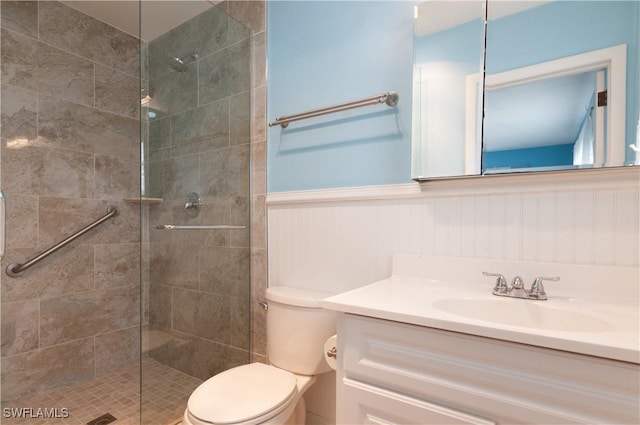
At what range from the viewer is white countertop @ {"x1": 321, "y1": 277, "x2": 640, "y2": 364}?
64 cm

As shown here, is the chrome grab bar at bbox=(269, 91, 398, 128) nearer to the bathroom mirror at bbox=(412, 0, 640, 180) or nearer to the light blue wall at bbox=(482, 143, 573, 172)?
the bathroom mirror at bbox=(412, 0, 640, 180)

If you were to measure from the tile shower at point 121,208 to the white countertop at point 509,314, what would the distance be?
3.03 feet

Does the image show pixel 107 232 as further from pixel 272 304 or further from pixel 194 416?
pixel 194 416

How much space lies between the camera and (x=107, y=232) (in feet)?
7.07

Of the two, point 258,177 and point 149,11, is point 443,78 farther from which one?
point 149,11

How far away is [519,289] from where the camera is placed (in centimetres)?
101

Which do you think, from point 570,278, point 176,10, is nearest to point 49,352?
point 176,10

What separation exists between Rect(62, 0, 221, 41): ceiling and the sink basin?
164 centimetres

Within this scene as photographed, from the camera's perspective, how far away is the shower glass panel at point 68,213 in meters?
1.75

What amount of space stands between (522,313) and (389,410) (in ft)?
1.61

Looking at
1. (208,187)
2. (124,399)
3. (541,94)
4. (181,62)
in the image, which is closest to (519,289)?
(541,94)

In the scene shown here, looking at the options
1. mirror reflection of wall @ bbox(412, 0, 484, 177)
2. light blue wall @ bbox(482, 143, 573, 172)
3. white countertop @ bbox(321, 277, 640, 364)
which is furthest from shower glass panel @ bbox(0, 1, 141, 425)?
light blue wall @ bbox(482, 143, 573, 172)

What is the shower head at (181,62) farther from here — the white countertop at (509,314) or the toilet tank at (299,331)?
the white countertop at (509,314)

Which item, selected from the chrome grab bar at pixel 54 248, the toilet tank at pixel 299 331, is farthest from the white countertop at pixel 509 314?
the chrome grab bar at pixel 54 248
